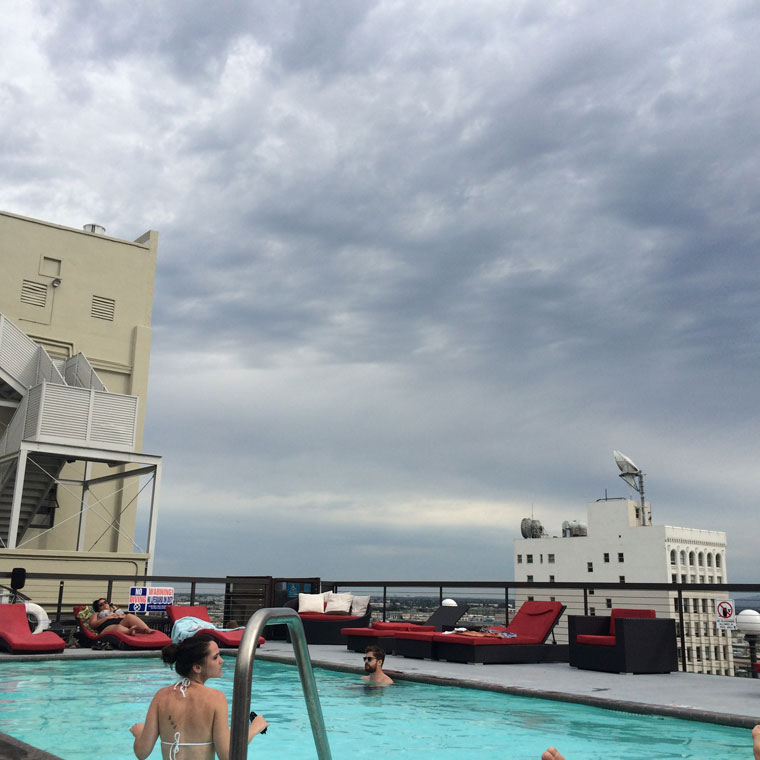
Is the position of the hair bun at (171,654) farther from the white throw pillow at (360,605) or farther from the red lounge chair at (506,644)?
the white throw pillow at (360,605)

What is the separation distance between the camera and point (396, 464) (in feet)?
82.2

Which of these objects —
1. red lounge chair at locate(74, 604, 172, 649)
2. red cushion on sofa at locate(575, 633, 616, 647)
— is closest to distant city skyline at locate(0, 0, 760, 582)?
red lounge chair at locate(74, 604, 172, 649)

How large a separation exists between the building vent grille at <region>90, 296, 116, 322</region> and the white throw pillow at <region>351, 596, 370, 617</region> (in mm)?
14144

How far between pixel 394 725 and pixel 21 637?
709cm

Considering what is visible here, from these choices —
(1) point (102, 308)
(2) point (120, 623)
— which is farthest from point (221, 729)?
(1) point (102, 308)

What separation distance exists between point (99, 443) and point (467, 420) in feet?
37.0

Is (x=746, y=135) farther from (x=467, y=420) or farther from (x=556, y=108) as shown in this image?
(x=467, y=420)

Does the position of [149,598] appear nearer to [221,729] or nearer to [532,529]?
[221,729]

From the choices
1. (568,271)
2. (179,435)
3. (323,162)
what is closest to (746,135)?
(568,271)

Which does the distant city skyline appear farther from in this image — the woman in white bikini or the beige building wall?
the woman in white bikini

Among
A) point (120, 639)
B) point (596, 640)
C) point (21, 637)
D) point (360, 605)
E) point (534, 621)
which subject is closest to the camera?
point (596, 640)

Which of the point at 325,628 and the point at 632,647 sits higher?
the point at 632,647

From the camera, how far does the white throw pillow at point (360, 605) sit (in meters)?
15.6

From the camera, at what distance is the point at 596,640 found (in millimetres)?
10328
